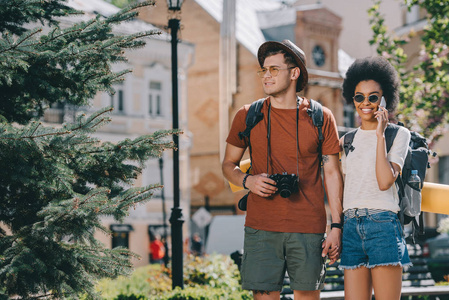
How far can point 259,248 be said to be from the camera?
5.10 meters

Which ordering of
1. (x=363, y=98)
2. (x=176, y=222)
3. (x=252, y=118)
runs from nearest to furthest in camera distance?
(x=252, y=118) < (x=363, y=98) < (x=176, y=222)

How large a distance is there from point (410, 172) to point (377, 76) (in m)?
0.76

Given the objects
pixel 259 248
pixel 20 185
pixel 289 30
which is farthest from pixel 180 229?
pixel 289 30

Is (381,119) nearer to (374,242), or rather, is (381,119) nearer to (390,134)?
(390,134)

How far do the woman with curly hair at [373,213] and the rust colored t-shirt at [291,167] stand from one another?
0.73ft

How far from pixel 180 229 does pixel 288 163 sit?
15.2ft

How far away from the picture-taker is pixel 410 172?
5.37 meters

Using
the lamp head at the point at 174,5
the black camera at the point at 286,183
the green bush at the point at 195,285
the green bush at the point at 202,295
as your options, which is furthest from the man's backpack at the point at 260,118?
the lamp head at the point at 174,5

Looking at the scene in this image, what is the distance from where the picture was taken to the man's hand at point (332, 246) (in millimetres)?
5082

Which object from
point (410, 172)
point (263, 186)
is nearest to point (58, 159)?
point (263, 186)

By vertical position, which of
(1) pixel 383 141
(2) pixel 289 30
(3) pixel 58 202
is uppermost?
(2) pixel 289 30

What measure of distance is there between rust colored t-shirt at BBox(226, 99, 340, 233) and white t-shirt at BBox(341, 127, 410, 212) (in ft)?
0.70

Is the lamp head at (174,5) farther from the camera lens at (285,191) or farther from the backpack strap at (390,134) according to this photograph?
the camera lens at (285,191)

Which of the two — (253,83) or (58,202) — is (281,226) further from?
(253,83)
